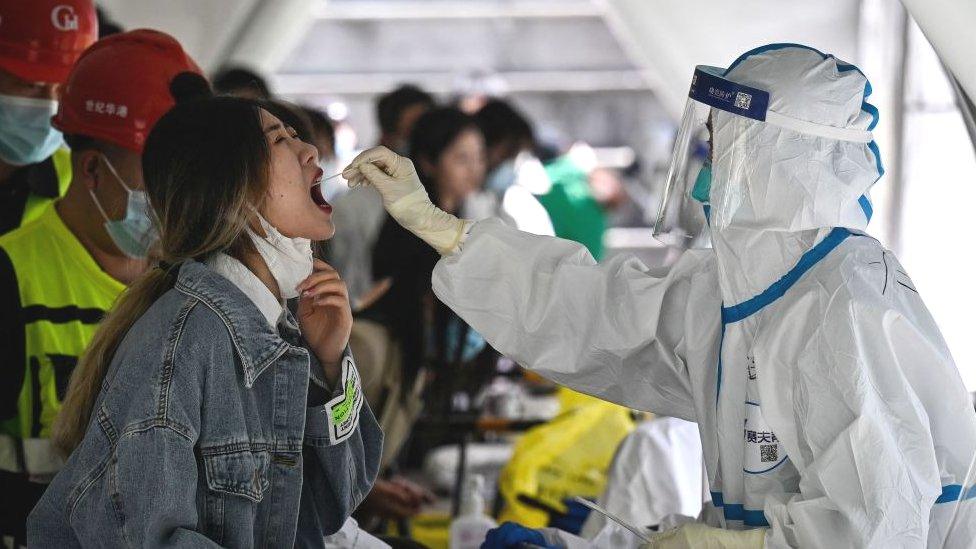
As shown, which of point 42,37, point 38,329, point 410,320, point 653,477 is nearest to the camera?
point 38,329

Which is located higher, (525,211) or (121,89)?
(121,89)

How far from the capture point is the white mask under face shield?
2.00 m

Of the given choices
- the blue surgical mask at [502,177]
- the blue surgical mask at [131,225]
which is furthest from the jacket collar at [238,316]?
the blue surgical mask at [502,177]

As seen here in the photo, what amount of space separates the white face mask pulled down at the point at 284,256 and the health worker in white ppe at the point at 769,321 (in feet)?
0.69

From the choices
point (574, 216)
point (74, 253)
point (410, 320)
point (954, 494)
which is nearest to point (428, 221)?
point (74, 253)

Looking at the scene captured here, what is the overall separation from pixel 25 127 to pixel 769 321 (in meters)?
1.83

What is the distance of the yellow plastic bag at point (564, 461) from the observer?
390 centimetres

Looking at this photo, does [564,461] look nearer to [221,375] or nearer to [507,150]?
[221,375]

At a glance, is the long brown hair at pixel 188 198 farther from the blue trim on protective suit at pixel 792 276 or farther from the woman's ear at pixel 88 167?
the blue trim on protective suit at pixel 792 276

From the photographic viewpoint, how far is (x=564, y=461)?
3943 mm

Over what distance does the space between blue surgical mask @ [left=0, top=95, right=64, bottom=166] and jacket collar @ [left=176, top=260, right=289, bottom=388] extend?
3.88 feet

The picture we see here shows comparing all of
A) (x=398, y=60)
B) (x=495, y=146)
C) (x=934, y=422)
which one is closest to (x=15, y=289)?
(x=934, y=422)

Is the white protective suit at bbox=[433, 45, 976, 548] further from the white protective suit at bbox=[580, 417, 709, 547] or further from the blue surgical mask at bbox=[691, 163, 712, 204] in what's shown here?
the white protective suit at bbox=[580, 417, 709, 547]

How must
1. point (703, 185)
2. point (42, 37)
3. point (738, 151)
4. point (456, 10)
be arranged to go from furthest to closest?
point (456, 10) → point (42, 37) → point (703, 185) → point (738, 151)
